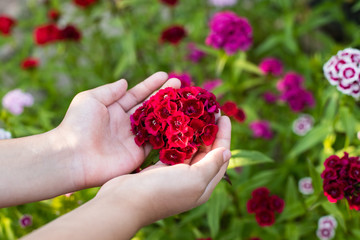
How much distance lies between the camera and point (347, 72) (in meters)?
1.79

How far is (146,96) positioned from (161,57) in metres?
1.85

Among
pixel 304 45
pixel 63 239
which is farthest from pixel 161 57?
pixel 63 239

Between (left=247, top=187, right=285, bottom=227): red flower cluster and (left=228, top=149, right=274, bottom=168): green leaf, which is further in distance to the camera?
(left=247, top=187, right=285, bottom=227): red flower cluster

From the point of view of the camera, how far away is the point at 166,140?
166cm

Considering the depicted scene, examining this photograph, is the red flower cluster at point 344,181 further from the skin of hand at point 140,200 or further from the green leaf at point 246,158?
the skin of hand at point 140,200

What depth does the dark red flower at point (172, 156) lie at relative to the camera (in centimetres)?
154

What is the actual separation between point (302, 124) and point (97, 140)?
62.4 inches

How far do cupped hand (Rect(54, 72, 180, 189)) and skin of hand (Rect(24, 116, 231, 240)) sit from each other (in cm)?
26

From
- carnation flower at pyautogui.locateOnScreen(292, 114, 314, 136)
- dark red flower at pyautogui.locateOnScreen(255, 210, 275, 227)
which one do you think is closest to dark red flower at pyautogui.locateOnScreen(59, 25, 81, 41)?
carnation flower at pyautogui.locateOnScreen(292, 114, 314, 136)

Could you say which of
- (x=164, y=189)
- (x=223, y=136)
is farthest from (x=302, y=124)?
(x=164, y=189)

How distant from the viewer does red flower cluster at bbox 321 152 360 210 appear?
5.08ft

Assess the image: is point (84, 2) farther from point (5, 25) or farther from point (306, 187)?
point (306, 187)

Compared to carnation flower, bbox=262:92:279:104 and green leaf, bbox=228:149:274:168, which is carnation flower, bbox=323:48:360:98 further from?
carnation flower, bbox=262:92:279:104

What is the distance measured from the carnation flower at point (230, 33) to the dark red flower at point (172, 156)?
1.15m
